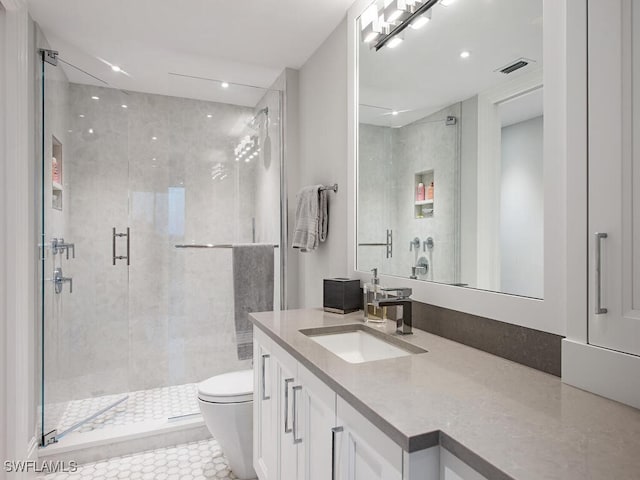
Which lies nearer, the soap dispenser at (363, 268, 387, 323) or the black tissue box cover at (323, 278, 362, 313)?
the soap dispenser at (363, 268, 387, 323)

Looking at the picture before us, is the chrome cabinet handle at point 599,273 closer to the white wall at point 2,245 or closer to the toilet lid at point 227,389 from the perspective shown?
the toilet lid at point 227,389

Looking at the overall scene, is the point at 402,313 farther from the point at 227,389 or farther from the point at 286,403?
the point at 227,389

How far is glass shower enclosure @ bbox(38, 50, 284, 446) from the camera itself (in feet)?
7.90

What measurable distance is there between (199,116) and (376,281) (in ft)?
5.49

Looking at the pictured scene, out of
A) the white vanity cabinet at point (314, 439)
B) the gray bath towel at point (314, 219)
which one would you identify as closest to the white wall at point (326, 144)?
the gray bath towel at point (314, 219)

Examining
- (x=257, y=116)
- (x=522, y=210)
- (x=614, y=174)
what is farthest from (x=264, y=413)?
(x=257, y=116)

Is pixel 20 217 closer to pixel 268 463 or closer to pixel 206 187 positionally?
pixel 206 187

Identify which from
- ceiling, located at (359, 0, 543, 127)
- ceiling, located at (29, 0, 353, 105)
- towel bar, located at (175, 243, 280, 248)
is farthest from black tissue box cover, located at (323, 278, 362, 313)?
ceiling, located at (29, 0, 353, 105)

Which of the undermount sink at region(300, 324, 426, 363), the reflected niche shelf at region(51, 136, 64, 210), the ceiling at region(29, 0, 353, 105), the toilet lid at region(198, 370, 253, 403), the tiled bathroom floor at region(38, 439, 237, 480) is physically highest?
the ceiling at region(29, 0, 353, 105)

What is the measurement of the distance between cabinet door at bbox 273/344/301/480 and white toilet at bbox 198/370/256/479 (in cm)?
59

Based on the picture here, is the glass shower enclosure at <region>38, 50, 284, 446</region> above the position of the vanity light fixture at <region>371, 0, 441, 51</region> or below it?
below

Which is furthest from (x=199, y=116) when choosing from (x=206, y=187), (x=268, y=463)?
(x=268, y=463)

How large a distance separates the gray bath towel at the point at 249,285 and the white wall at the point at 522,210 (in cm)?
173

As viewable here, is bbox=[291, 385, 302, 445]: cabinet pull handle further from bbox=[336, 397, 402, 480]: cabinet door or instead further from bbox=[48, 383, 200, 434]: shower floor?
bbox=[48, 383, 200, 434]: shower floor
